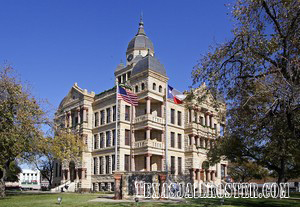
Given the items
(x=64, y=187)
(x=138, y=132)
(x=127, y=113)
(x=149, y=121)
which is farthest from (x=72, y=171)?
(x=149, y=121)

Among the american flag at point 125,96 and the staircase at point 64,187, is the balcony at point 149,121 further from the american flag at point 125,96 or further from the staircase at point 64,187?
the staircase at point 64,187

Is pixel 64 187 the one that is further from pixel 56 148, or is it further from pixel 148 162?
pixel 56 148

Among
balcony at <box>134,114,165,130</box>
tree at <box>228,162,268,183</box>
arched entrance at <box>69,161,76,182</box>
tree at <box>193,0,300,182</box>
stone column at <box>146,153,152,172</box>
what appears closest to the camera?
tree at <box>193,0,300,182</box>

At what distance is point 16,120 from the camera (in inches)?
1088

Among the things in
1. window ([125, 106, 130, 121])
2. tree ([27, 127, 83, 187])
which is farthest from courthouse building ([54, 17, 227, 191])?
tree ([27, 127, 83, 187])

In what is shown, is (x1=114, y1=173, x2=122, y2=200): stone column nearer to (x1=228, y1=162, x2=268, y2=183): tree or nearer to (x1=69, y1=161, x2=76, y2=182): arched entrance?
(x1=69, y1=161, x2=76, y2=182): arched entrance

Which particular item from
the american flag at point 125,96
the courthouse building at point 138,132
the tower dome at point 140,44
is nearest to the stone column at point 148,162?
the courthouse building at point 138,132

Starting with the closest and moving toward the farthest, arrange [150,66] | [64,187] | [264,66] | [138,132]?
[264,66] → [150,66] → [138,132] → [64,187]

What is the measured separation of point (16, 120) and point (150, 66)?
1972cm

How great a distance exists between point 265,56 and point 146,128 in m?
27.0

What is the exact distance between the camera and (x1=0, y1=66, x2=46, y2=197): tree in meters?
26.3

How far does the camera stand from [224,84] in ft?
57.0

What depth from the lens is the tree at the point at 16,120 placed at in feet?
86.3

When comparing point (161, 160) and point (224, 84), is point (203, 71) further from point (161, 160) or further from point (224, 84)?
point (161, 160)
